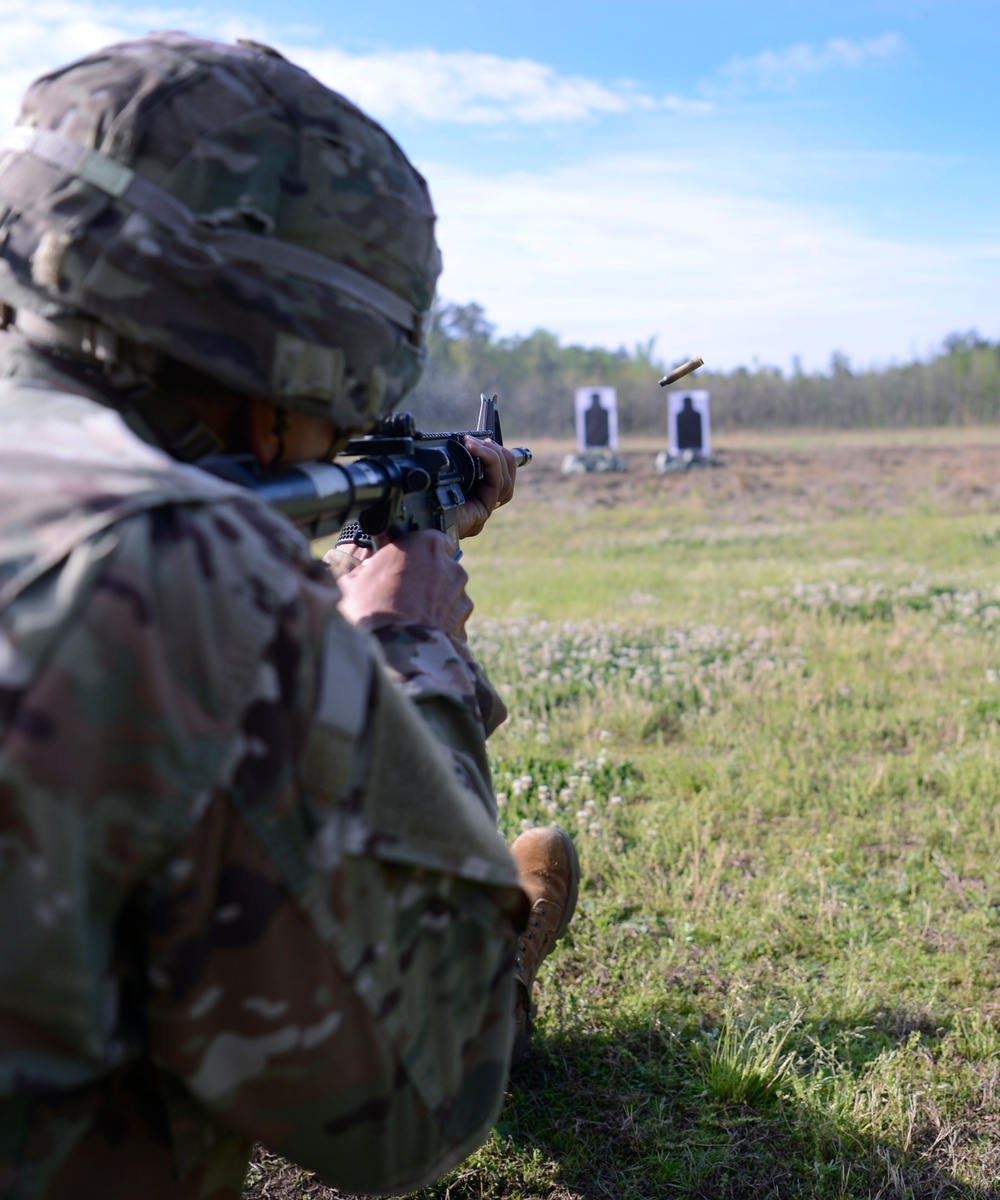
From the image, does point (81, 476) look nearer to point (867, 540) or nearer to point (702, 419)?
point (867, 540)

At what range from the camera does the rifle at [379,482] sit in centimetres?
143

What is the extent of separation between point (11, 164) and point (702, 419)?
29.5 meters

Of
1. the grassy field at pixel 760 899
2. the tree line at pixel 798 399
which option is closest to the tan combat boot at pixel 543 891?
the grassy field at pixel 760 899

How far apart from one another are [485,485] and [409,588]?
0.85 meters

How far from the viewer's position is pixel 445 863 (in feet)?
3.95

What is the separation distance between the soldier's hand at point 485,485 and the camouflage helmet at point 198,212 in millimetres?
1026

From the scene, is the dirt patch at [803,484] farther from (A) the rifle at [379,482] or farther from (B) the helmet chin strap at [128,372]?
(B) the helmet chin strap at [128,372]

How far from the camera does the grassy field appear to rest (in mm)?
2408

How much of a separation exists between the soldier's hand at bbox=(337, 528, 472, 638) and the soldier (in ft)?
0.40

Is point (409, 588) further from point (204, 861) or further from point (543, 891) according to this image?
point (543, 891)

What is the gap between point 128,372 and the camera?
1299 mm

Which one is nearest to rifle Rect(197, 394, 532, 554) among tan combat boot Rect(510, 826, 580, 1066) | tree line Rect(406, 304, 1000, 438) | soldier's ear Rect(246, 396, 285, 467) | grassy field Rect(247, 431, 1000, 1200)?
soldier's ear Rect(246, 396, 285, 467)

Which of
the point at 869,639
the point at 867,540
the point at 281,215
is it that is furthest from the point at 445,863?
the point at 867,540

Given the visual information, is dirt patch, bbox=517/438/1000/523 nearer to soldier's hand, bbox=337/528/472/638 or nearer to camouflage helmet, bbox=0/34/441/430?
soldier's hand, bbox=337/528/472/638
